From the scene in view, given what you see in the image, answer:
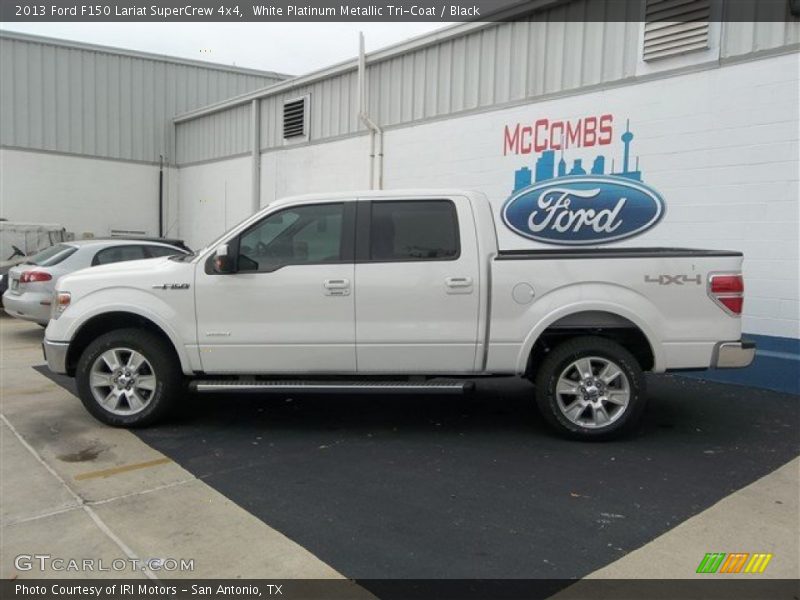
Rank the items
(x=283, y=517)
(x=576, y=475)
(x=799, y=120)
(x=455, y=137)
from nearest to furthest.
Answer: (x=283, y=517)
(x=576, y=475)
(x=799, y=120)
(x=455, y=137)

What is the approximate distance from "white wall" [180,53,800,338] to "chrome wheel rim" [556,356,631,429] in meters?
3.04

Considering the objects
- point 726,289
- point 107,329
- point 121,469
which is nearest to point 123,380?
point 107,329

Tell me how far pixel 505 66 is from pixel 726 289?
19.4 feet

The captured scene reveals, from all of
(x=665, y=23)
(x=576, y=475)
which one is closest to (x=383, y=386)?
(x=576, y=475)

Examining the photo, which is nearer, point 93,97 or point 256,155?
point 256,155

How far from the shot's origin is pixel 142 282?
17.8ft

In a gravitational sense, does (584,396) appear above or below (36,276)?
below

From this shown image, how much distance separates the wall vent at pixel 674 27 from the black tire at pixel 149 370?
6.57 metres

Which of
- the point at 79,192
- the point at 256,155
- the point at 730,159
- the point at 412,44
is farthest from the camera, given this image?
the point at 79,192

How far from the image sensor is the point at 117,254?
33.1 ft

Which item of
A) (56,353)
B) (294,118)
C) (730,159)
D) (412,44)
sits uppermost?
(412,44)

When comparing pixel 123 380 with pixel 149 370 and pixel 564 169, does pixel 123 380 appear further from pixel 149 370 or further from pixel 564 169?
pixel 564 169

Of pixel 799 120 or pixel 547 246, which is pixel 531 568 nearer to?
pixel 799 120

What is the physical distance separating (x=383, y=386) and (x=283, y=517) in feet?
5.28
